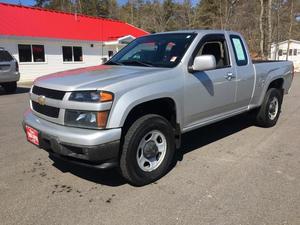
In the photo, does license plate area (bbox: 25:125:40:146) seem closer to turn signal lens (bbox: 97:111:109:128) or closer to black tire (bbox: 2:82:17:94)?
turn signal lens (bbox: 97:111:109:128)

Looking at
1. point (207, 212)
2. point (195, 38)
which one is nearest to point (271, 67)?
point (195, 38)

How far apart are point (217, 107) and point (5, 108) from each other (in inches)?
284

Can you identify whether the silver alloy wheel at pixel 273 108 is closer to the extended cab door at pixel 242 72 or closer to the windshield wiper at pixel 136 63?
the extended cab door at pixel 242 72

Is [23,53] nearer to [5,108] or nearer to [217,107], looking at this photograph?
[5,108]

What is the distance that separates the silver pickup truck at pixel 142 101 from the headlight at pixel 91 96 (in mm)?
11

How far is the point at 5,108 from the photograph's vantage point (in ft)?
32.6

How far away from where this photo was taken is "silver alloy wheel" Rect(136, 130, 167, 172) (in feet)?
13.5

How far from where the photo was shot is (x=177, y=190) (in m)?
3.98

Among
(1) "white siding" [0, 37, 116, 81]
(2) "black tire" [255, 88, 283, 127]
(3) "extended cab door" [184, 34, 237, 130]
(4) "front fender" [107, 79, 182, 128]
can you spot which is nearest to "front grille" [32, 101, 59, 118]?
(4) "front fender" [107, 79, 182, 128]

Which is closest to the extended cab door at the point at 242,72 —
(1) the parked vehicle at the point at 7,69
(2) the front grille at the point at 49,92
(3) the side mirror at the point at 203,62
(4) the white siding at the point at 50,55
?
(3) the side mirror at the point at 203,62

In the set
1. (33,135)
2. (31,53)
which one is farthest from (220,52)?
(31,53)

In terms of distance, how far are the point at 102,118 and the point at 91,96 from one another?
279mm

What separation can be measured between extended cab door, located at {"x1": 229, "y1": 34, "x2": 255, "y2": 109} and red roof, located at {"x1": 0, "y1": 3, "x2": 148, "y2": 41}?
57.3 ft

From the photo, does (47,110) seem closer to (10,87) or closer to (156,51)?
(156,51)
